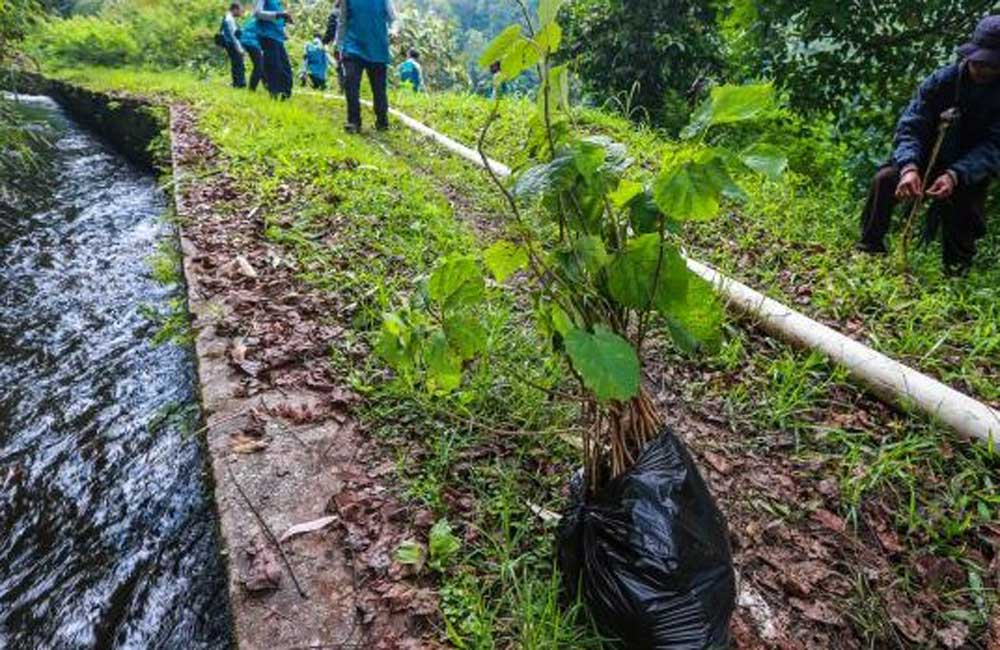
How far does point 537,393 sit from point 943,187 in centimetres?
295

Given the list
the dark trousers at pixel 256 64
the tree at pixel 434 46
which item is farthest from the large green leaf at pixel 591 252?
the tree at pixel 434 46

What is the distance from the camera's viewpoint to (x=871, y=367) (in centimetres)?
291

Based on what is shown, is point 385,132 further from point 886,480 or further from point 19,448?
point 886,480

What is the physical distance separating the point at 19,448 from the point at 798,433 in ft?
11.4

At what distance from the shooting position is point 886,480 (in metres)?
2.46

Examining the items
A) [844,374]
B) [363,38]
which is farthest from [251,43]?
[844,374]

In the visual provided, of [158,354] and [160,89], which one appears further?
[160,89]

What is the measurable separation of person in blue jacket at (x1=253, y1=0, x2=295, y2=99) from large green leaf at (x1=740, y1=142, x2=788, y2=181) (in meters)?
9.40

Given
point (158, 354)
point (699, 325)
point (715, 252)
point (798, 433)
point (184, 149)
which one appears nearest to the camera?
point (699, 325)

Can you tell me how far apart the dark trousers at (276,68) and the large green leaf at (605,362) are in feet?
31.4

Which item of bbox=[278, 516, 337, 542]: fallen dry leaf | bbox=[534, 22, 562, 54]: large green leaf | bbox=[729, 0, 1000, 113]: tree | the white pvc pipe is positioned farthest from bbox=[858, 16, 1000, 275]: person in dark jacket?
bbox=[278, 516, 337, 542]: fallen dry leaf

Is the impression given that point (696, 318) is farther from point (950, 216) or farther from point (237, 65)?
point (237, 65)

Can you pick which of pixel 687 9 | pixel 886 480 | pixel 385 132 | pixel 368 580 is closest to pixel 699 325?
pixel 368 580

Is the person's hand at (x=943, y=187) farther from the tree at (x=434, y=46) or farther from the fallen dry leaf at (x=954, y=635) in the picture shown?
the tree at (x=434, y=46)
